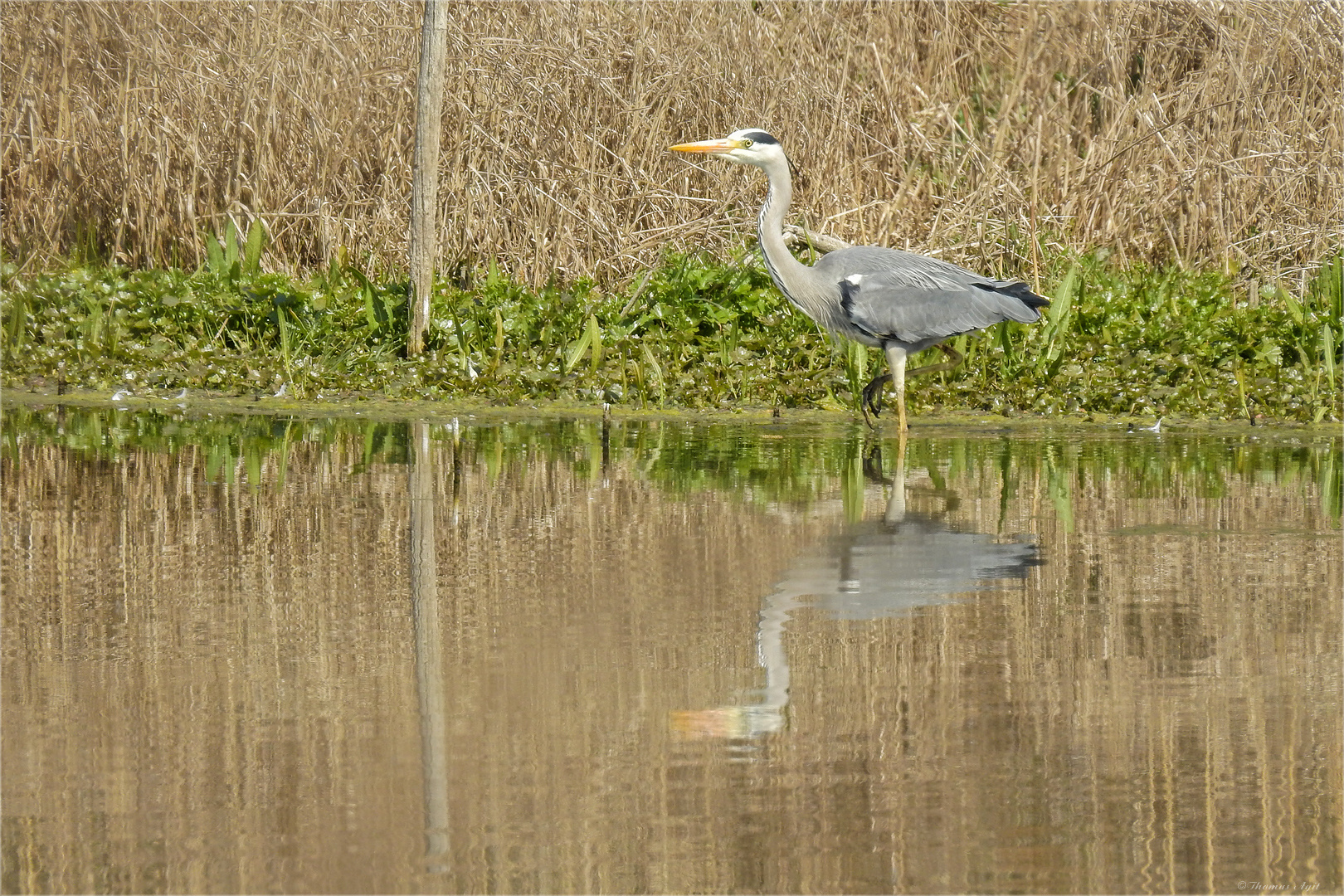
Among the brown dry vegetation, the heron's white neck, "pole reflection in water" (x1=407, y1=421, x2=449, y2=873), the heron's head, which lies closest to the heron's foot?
the heron's white neck

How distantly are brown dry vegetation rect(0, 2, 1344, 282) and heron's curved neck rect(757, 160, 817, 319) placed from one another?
8.10 ft

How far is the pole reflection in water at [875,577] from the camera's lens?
14.2 ft

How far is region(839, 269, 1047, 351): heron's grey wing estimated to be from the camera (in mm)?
8609

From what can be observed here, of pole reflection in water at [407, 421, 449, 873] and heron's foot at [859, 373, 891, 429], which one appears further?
heron's foot at [859, 373, 891, 429]

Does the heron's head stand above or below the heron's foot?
above

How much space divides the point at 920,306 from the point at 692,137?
156 inches

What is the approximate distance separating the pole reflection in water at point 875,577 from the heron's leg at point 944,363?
2.60 m

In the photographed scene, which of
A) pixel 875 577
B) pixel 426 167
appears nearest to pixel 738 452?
pixel 875 577

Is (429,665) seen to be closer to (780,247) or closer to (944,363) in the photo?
(780,247)

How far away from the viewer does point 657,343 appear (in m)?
10.3

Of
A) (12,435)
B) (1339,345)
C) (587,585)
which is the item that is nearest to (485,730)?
(587,585)

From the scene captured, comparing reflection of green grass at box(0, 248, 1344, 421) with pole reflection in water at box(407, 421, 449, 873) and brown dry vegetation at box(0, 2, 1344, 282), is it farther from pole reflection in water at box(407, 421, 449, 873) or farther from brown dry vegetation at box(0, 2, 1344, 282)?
pole reflection in water at box(407, 421, 449, 873)

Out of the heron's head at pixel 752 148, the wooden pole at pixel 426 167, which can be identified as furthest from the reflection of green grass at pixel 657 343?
the heron's head at pixel 752 148

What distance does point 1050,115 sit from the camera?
481 inches
